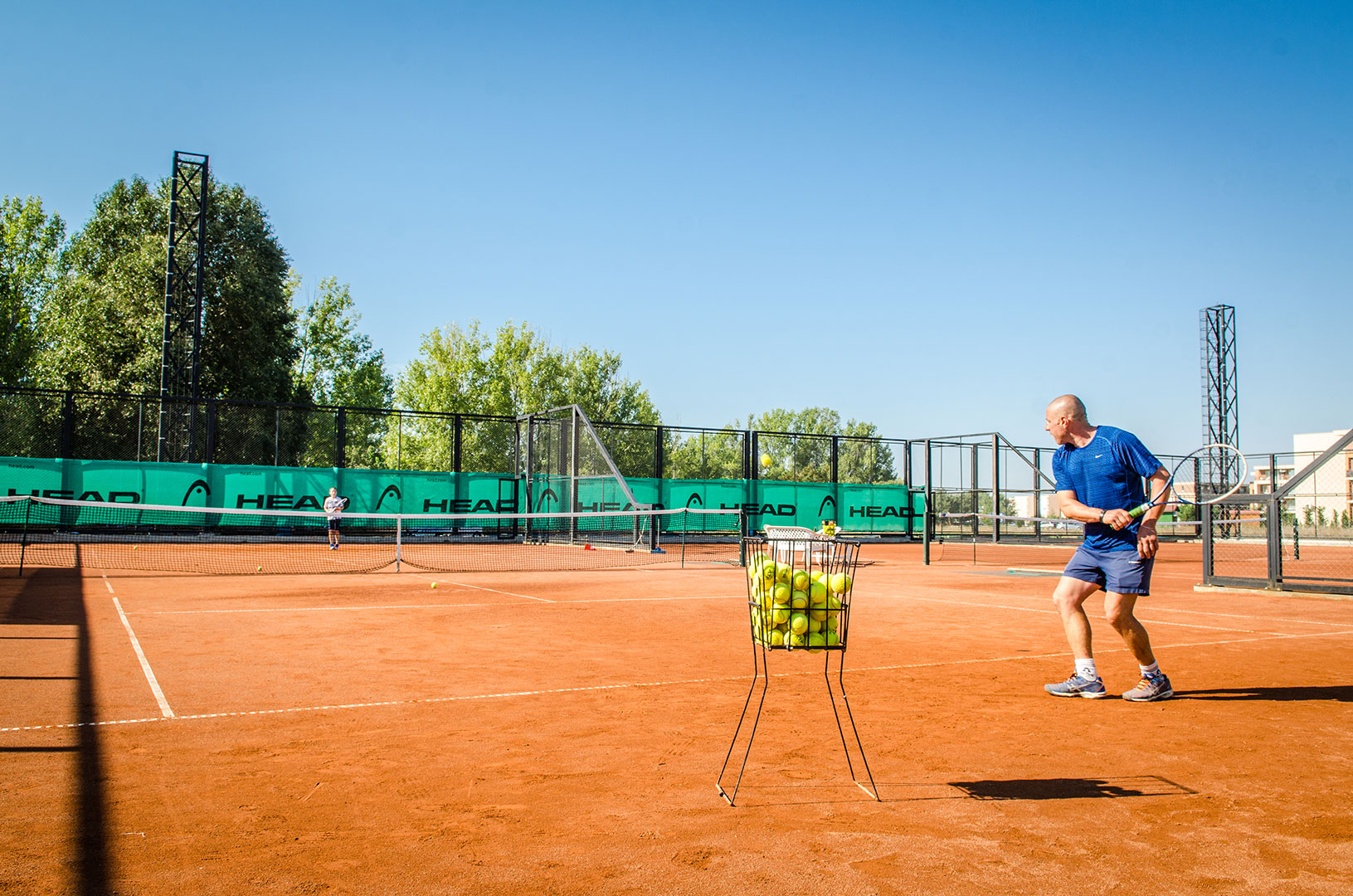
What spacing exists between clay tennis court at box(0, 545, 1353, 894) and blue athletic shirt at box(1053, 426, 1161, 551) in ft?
3.22

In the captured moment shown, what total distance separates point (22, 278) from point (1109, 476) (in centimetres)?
4843

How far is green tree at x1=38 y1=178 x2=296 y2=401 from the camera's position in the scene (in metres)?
34.9

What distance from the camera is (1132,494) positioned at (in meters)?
5.73

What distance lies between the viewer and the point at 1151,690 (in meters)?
5.65

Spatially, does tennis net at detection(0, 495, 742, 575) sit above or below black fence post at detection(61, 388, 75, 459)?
below

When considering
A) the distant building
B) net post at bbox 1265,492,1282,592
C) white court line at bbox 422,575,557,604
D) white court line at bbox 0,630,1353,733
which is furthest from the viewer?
the distant building

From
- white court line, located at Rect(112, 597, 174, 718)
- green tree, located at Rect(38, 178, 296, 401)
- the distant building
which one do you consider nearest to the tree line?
green tree, located at Rect(38, 178, 296, 401)

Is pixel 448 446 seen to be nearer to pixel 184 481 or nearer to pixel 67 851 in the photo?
pixel 184 481

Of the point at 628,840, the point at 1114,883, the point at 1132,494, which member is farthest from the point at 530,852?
the point at 1132,494

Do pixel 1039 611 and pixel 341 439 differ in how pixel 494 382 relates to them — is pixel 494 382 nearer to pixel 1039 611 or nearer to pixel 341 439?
pixel 341 439

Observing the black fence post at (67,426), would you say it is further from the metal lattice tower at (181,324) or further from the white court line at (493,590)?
the white court line at (493,590)

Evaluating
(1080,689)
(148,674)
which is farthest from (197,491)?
(1080,689)

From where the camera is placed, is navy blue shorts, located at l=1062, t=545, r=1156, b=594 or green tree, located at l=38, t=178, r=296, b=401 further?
green tree, located at l=38, t=178, r=296, b=401

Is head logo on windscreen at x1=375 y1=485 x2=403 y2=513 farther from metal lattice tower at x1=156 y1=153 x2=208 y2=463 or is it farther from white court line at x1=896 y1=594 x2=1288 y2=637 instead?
white court line at x1=896 y1=594 x2=1288 y2=637
